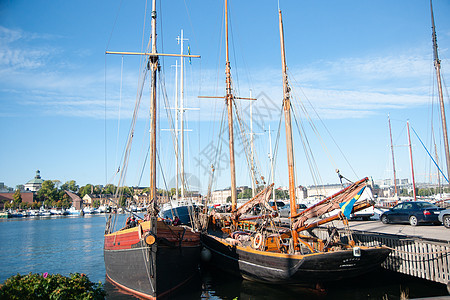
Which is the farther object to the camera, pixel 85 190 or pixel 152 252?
pixel 85 190

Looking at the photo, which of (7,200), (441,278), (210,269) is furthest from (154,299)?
(7,200)

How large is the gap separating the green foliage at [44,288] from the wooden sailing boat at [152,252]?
16.2 ft

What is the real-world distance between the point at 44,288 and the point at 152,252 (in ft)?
19.2

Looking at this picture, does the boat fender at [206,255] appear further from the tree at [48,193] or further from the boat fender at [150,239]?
the tree at [48,193]

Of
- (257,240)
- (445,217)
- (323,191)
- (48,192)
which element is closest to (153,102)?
(257,240)

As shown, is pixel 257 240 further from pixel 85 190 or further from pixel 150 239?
pixel 85 190

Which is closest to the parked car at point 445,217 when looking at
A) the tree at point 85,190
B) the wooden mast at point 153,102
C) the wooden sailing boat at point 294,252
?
the wooden sailing boat at point 294,252

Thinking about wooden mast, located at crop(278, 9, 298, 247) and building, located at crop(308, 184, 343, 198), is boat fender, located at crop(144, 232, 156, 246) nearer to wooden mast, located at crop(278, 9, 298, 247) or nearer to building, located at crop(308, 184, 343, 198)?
wooden mast, located at crop(278, 9, 298, 247)

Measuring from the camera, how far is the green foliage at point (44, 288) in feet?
23.6

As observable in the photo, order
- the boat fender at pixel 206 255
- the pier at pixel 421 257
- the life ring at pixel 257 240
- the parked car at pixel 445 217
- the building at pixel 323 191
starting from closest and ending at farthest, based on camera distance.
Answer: the pier at pixel 421 257, the life ring at pixel 257 240, the parked car at pixel 445 217, the boat fender at pixel 206 255, the building at pixel 323 191

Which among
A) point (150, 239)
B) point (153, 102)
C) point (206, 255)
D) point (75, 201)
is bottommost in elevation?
point (75, 201)

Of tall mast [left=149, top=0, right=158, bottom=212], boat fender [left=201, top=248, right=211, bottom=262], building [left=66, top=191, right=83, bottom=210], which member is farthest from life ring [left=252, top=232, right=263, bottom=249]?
building [left=66, top=191, right=83, bottom=210]

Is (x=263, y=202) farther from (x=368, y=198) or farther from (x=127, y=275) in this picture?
(x=127, y=275)

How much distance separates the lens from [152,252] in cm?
1310
